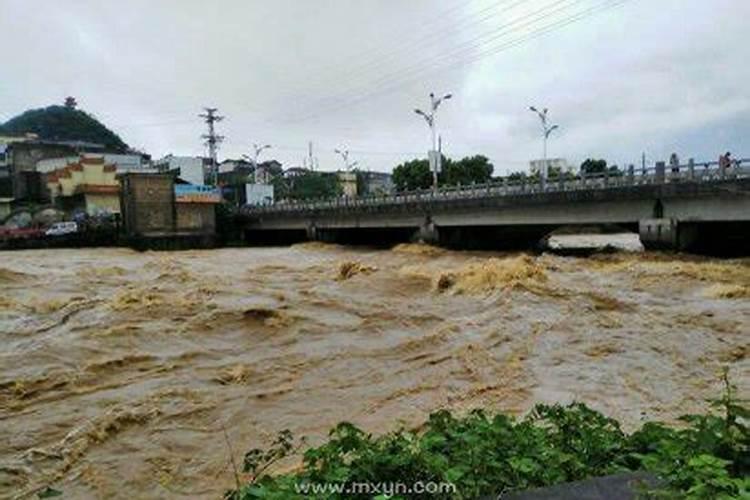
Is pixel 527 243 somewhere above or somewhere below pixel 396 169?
below

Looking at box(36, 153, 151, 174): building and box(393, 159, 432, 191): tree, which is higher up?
box(36, 153, 151, 174): building

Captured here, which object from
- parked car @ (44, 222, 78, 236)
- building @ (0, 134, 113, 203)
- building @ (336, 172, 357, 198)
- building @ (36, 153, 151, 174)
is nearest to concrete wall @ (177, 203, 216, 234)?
parked car @ (44, 222, 78, 236)

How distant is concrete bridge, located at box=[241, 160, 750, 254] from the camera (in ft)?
82.8

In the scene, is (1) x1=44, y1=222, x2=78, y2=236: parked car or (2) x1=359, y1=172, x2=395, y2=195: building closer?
(1) x1=44, y1=222, x2=78, y2=236: parked car

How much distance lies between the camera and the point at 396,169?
89375mm

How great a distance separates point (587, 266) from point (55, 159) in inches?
2803

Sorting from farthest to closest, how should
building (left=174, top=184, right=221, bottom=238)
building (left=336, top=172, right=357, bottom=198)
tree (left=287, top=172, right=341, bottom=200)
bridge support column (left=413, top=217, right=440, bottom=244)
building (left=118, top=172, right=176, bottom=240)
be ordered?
1. building (left=336, top=172, right=357, bottom=198)
2. tree (left=287, top=172, right=341, bottom=200)
3. building (left=174, top=184, right=221, bottom=238)
4. building (left=118, top=172, right=176, bottom=240)
5. bridge support column (left=413, top=217, right=440, bottom=244)

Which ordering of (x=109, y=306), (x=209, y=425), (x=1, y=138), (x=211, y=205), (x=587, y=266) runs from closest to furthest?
(x=209, y=425), (x=109, y=306), (x=587, y=266), (x=211, y=205), (x=1, y=138)

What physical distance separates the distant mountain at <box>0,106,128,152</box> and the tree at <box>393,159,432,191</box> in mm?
54974

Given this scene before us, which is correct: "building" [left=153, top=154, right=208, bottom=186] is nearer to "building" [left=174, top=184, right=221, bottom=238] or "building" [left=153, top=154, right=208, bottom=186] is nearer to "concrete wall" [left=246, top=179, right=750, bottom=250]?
"building" [left=174, top=184, right=221, bottom=238]

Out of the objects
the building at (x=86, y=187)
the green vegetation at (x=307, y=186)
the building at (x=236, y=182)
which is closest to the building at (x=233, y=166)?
the building at (x=236, y=182)


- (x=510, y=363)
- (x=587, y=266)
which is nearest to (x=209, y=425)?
(x=510, y=363)

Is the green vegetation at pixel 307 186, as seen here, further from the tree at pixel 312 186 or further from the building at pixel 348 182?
the building at pixel 348 182

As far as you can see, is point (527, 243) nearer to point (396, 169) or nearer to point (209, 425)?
point (209, 425)
